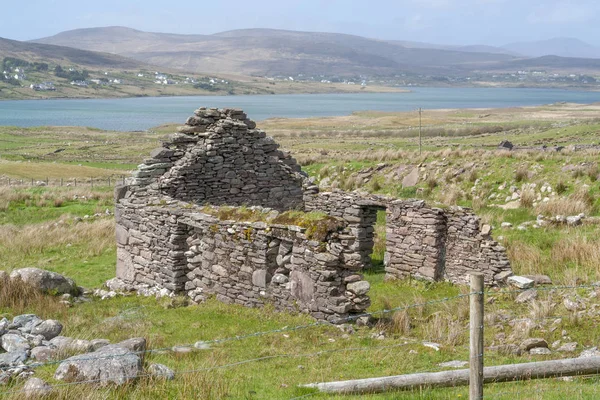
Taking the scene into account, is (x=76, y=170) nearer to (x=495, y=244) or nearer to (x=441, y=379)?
(x=495, y=244)

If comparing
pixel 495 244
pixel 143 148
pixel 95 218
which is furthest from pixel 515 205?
pixel 143 148

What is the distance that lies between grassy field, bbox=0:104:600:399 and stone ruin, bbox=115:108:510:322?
1.86 ft

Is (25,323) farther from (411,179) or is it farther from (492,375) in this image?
(411,179)

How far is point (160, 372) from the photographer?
27.8ft

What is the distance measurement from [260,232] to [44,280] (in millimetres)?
4995

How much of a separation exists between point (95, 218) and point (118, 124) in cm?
10395

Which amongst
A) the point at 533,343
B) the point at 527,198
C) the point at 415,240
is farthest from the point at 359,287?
the point at 527,198

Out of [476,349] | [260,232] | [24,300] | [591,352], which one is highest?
[476,349]

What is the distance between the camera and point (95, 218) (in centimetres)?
2831

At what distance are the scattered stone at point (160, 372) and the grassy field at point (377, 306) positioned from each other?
0.47ft

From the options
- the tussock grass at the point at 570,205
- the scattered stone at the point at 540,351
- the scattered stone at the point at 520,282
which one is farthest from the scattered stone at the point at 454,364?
the tussock grass at the point at 570,205

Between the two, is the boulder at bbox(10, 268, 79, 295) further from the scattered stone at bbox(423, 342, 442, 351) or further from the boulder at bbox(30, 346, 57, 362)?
the scattered stone at bbox(423, 342, 442, 351)

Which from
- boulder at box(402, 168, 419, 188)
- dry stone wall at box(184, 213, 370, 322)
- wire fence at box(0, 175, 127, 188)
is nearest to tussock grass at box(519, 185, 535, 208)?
boulder at box(402, 168, 419, 188)

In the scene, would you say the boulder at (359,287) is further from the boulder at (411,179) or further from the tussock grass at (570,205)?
the boulder at (411,179)
